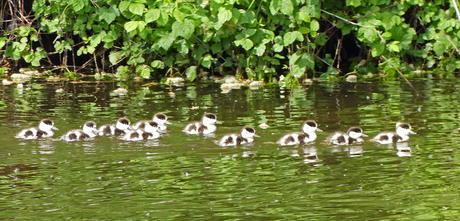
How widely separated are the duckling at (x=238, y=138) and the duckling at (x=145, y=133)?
88cm

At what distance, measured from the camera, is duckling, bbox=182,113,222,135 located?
8500mm

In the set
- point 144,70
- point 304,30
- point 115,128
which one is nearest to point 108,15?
point 144,70

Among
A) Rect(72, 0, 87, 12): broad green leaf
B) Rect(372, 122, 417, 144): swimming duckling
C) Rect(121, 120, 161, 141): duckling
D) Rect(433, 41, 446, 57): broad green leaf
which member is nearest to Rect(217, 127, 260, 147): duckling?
Rect(121, 120, 161, 141): duckling

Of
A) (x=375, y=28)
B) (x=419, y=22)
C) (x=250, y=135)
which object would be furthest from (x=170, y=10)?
(x=419, y=22)

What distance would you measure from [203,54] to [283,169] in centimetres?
784

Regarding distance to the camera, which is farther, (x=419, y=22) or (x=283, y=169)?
(x=419, y=22)

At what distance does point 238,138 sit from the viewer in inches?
307

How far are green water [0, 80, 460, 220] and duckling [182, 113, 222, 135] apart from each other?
6.5 inches

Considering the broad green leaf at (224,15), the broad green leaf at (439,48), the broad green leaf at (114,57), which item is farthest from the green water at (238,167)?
the broad green leaf at (439,48)

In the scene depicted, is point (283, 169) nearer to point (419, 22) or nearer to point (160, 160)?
point (160, 160)

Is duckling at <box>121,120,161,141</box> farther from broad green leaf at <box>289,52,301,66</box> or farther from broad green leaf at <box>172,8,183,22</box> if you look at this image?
broad green leaf at <box>289,52,301,66</box>

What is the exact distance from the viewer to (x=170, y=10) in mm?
12695

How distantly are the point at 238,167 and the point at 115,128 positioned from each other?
2.29m

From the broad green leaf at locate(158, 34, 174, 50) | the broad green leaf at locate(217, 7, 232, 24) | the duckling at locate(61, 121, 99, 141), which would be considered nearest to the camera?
the duckling at locate(61, 121, 99, 141)
